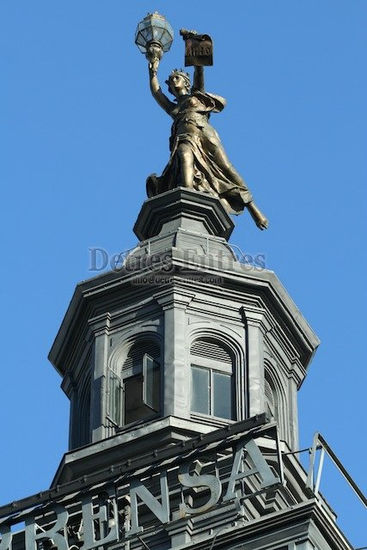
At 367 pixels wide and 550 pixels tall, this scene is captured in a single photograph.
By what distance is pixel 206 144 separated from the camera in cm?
6331

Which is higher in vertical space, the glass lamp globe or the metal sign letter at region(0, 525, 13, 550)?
the glass lamp globe

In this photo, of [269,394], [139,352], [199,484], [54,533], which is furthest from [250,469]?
[269,394]

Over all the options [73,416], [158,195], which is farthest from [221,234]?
[73,416]

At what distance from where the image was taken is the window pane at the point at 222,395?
5678 cm

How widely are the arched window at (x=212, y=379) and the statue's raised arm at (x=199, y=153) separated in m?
5.23

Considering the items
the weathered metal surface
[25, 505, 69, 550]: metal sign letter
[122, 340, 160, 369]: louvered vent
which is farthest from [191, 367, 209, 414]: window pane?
the weathered metal surface

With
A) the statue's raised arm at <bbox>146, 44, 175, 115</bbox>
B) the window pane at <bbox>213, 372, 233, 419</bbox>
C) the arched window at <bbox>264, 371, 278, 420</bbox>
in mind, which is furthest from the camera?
the statue's raised arm at <bbox>146, 44, 175, 115</bbox>

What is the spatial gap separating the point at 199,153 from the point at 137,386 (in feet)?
24.7

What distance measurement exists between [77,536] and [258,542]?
4470 mm

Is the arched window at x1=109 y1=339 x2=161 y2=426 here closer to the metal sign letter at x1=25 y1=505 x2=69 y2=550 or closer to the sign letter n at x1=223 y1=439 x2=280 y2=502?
the metal sign letter at x1=25 y1=505 x2=69 y2=550

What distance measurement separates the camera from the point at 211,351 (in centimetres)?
5797

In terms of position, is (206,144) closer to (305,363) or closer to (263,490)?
(305,363)

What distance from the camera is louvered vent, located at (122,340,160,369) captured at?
57.9 m

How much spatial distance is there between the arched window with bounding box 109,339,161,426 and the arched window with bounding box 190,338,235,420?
77 cm
